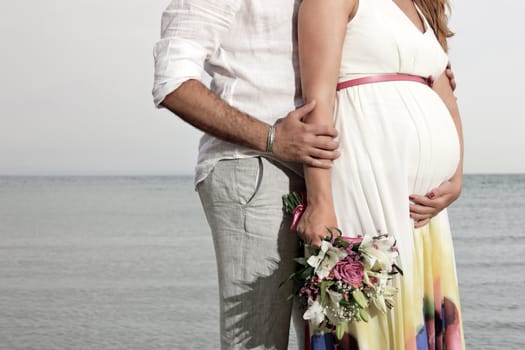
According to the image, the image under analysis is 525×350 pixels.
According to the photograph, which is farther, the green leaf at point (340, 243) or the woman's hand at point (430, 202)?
the woman's hand at point (430, 202)

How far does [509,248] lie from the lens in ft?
36.8

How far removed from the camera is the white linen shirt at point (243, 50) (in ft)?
7.41

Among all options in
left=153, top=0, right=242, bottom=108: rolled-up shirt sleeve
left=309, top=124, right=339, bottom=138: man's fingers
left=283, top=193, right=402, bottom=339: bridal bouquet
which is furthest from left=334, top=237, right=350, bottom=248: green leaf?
left=153, top=0, right=242, bottom=108: rolled-up shirt sleeve

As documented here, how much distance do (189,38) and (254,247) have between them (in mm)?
606

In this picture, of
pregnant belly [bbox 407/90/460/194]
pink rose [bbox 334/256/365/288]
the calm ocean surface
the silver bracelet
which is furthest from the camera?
the calm ocean surface

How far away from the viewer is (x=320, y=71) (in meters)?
2.19

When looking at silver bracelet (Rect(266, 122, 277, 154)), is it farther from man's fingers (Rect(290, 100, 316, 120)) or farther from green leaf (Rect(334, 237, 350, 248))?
green leaf (Rect(334, 237, 350, 248))

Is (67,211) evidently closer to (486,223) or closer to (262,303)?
(486,223)

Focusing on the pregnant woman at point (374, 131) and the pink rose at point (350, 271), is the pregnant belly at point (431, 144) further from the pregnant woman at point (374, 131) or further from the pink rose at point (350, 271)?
the pink rose at point (350, 271)

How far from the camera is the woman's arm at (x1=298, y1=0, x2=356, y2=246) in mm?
2188

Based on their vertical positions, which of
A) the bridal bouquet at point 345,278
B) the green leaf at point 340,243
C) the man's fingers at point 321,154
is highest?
the man's fingers at point 321,154

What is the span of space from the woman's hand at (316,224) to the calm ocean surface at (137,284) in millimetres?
3497

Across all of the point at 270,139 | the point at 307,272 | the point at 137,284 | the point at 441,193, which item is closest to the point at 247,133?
the point at 270,139

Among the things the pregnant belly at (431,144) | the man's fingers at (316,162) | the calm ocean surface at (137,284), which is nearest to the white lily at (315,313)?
the man's fingers at (316,162)
